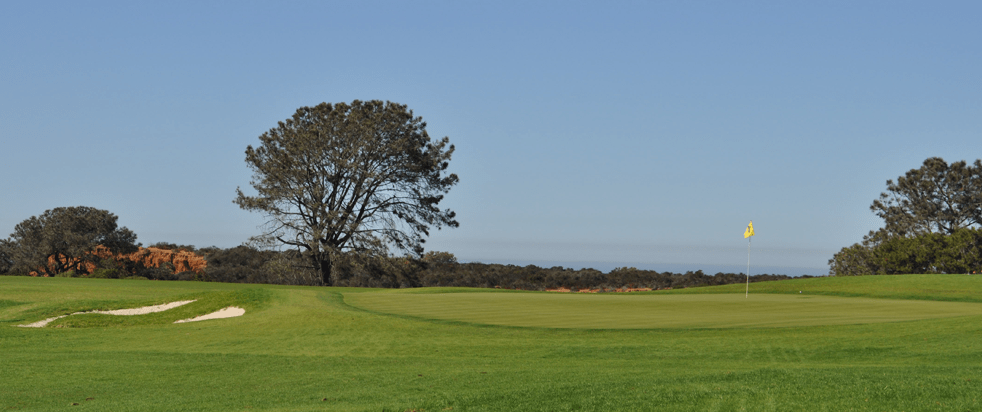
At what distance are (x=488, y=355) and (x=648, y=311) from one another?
788 centimetres

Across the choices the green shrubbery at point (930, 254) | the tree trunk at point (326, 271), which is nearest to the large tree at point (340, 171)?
the tree trunk at point (326, 271)

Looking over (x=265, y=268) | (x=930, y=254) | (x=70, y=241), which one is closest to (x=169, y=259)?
(x=70, y=241)

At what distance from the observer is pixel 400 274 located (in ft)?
133

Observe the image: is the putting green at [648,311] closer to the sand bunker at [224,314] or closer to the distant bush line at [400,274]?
the sand bunker at [224,314]

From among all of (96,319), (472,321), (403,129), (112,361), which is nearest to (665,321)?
(472,321)

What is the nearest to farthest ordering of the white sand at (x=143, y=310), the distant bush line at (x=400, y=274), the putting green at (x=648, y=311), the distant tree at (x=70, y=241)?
1. the putting green at (x=648, y=311)
2. the white sand at (x=143, y=310)
3. the distant bush line at (x=400, y=274)
4. the distant tree at (x=70, y=241)

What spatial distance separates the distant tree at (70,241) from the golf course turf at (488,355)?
2588cm

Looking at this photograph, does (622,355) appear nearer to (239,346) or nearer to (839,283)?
(239,346)

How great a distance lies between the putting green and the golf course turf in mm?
72

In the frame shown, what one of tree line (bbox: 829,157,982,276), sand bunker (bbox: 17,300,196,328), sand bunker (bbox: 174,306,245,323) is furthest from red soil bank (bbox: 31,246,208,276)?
tree line (bbox: 829,157,982,276)

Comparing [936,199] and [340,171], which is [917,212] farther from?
[340,171]

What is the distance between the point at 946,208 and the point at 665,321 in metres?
53.8

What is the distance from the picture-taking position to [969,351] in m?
11.5

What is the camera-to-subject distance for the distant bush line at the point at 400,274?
40.1 metres
